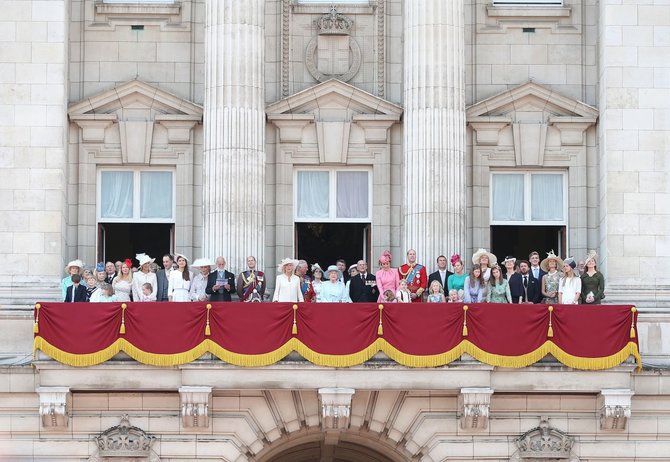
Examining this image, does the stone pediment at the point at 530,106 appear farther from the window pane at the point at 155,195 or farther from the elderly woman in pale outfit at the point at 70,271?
the elderly woman in pale outfit at the point at 70,271

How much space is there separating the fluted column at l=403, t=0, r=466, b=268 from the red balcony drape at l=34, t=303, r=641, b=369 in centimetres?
338

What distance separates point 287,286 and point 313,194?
462 centimetres

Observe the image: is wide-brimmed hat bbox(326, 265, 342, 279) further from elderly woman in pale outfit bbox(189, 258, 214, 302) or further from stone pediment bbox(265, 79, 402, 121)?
stone pediment bbox(265, 79, 402, 121)

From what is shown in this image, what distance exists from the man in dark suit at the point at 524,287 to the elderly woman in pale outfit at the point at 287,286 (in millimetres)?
5029

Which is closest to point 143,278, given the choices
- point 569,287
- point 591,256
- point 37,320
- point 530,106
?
point 37,320

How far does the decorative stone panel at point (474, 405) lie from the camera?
52.1 m

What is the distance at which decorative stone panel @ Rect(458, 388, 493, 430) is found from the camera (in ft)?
171

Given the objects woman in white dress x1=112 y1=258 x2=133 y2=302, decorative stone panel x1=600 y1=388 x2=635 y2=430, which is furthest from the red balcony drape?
woman in white dress x1=112 y1=258 x2=133 y2=302

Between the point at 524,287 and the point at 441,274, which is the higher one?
the point at 441,274

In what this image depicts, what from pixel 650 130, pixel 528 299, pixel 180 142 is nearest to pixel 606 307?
pixel 528 299

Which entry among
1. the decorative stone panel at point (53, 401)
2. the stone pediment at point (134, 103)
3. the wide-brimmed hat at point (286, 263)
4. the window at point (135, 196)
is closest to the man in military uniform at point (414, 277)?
the wide-brimmed hat at point (286, 263)

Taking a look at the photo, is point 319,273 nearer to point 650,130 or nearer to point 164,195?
point 164,195

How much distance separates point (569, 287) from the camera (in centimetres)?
5347

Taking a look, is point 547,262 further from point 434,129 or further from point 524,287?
point 434,129
